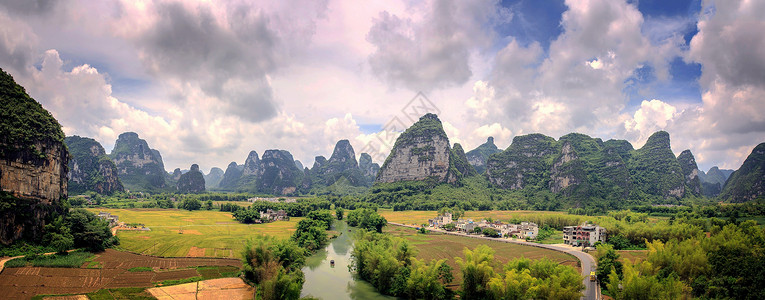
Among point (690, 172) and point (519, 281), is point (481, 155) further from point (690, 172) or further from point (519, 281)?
point (519, 281)

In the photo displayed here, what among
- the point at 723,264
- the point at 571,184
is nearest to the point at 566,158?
the point at 571,184

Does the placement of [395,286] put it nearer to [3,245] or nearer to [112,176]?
[3,245]

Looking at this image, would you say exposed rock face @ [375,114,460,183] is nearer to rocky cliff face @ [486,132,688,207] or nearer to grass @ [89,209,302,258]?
rocky cliff face @ [486,132,688,207]

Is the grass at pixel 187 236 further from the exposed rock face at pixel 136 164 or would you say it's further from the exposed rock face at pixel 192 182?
the exposed rock face at pixel 136 164

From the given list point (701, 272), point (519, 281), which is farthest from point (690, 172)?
point (519, 281)

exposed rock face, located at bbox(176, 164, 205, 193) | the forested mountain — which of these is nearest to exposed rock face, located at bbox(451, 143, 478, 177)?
the forested mountain

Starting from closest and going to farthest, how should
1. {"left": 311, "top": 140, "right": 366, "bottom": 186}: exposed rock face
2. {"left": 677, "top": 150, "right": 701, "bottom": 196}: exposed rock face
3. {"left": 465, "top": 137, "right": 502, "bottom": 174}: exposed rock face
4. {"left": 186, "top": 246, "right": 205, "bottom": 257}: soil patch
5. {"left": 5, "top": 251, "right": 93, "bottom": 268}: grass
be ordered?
{"left": 5, "top": 251, "right": 93, "bottom": 268}: grass < {"left": 186, "top": 246, "right": 205, "bottom": 257}: soil patch < {"left": 677, "top": 150, "right": 701, "bottom": 196}: exposed rock face < {"left": 465, "top": 137, "right": 502, "bottom": 174}: exposed rock face < {"left": 311, "top": 140, "right": 366, "bottom": 186}: exposed rock face
